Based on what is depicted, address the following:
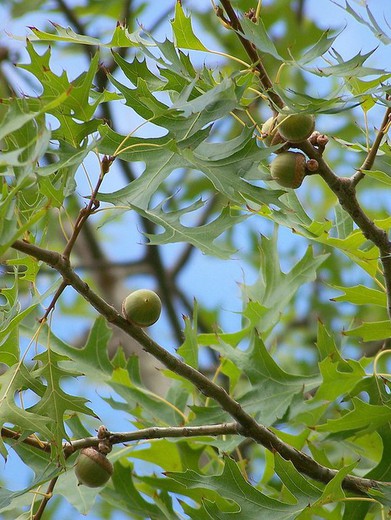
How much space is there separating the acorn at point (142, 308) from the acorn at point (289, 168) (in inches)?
10.4

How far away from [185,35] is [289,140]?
24 centimetres

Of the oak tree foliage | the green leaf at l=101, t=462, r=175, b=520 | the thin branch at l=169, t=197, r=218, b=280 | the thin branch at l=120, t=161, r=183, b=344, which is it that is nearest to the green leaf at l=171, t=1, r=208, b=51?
the oak tree foliage

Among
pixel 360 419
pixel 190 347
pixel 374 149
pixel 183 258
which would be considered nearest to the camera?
pixel 374 149

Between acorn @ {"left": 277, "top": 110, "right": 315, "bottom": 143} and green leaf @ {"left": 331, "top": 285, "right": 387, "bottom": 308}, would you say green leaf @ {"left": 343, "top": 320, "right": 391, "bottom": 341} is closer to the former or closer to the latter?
green leaf @ {"left": 331, "top": 285, "right": 387, "bottom": 308}

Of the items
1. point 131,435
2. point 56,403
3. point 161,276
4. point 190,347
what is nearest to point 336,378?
point 190,347

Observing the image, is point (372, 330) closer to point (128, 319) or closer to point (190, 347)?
point (190, 347)

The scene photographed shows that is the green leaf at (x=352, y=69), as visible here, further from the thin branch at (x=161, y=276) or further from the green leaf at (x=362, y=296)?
the thin branch at (x=161, y=276)

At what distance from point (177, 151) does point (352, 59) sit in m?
0.29

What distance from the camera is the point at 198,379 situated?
1348 mm

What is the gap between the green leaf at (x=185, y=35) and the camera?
4.51ft

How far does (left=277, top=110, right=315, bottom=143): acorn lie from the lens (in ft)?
4.23

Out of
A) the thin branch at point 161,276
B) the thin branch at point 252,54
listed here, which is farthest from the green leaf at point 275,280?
the thin branch at point 161,276

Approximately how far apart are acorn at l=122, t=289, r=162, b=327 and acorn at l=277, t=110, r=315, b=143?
0.32m

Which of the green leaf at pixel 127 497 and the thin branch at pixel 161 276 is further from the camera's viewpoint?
the thin branch at pixel 161 276
